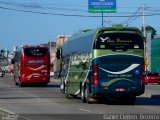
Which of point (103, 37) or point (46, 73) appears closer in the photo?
point (103, 37)

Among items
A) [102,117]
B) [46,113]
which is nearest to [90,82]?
[46,113]

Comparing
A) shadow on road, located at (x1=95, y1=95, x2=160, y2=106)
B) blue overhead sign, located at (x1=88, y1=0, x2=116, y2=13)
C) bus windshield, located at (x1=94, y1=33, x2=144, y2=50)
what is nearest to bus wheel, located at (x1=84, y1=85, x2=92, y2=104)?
shadow on road, located at (x1=95, y1=95, x2=160, y2=106)

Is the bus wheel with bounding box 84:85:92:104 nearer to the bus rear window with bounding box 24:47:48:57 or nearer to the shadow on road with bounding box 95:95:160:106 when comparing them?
the shadow on road with bounding box 95:95:160:106

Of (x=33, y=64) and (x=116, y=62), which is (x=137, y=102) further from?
(x=33, y=64)

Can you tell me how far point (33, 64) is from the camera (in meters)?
52.5

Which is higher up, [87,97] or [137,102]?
[87,97]

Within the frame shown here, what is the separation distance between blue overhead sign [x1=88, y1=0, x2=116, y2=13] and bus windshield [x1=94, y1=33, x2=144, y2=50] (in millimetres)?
23918

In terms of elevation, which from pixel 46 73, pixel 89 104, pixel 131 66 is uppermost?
pixel 131 66

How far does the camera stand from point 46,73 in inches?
2101

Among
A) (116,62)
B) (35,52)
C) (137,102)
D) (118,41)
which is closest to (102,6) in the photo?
(35,52)

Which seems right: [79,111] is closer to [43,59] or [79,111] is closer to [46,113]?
[46,113]

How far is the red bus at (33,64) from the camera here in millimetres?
51938

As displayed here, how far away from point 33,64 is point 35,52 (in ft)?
4.00

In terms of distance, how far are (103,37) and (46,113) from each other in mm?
6176
